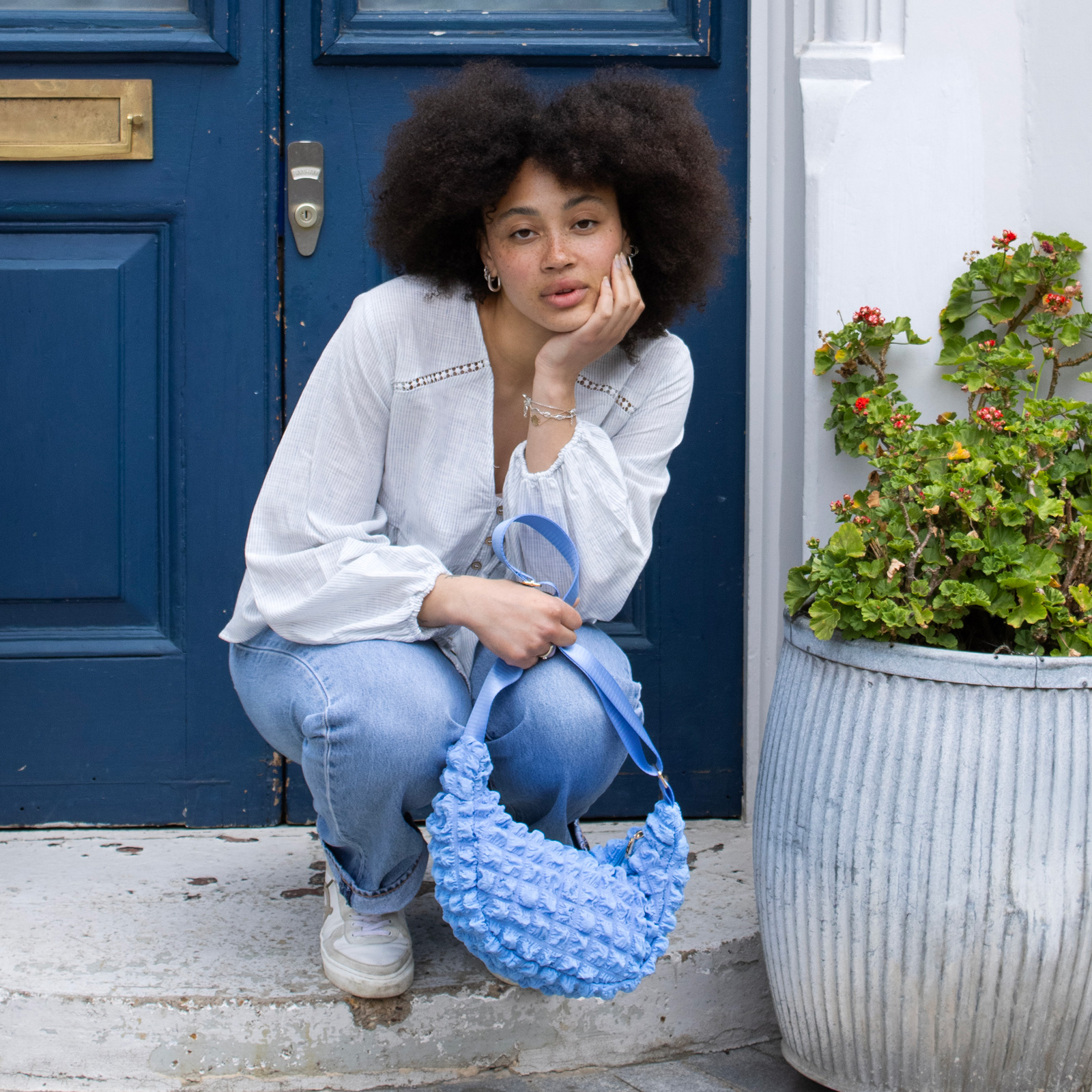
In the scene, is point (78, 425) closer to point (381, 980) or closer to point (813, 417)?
point (381, 980)

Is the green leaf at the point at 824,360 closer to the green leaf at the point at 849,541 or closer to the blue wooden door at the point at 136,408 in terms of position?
→ the green leaf at the point at 849,541

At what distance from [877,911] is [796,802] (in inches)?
6.5

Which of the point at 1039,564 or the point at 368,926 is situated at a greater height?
the point at 1039,564

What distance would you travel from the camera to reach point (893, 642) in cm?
152

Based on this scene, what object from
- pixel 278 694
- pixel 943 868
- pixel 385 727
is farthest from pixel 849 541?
pixel 278 694

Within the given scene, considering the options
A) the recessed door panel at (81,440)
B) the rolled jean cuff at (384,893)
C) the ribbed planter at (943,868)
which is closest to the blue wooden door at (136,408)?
the recessed door panel at (81,440)

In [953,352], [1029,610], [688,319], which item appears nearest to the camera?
[1029,610]

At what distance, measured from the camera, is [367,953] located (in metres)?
1.62

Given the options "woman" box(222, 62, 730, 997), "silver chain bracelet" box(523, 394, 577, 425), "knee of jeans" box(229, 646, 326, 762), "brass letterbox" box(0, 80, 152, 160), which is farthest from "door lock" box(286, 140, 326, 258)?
"knee of jeans" box(229, 646, 326, 762)

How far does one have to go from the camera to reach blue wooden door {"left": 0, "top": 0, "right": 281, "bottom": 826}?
2.14 metres

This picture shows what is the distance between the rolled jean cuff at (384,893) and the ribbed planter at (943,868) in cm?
A: 50

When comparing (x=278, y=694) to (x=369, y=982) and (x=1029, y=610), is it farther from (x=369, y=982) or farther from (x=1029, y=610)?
(x=1029, y=610)

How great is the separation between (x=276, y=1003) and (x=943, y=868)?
2.92 feet

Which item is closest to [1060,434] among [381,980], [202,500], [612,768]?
[612,768]
